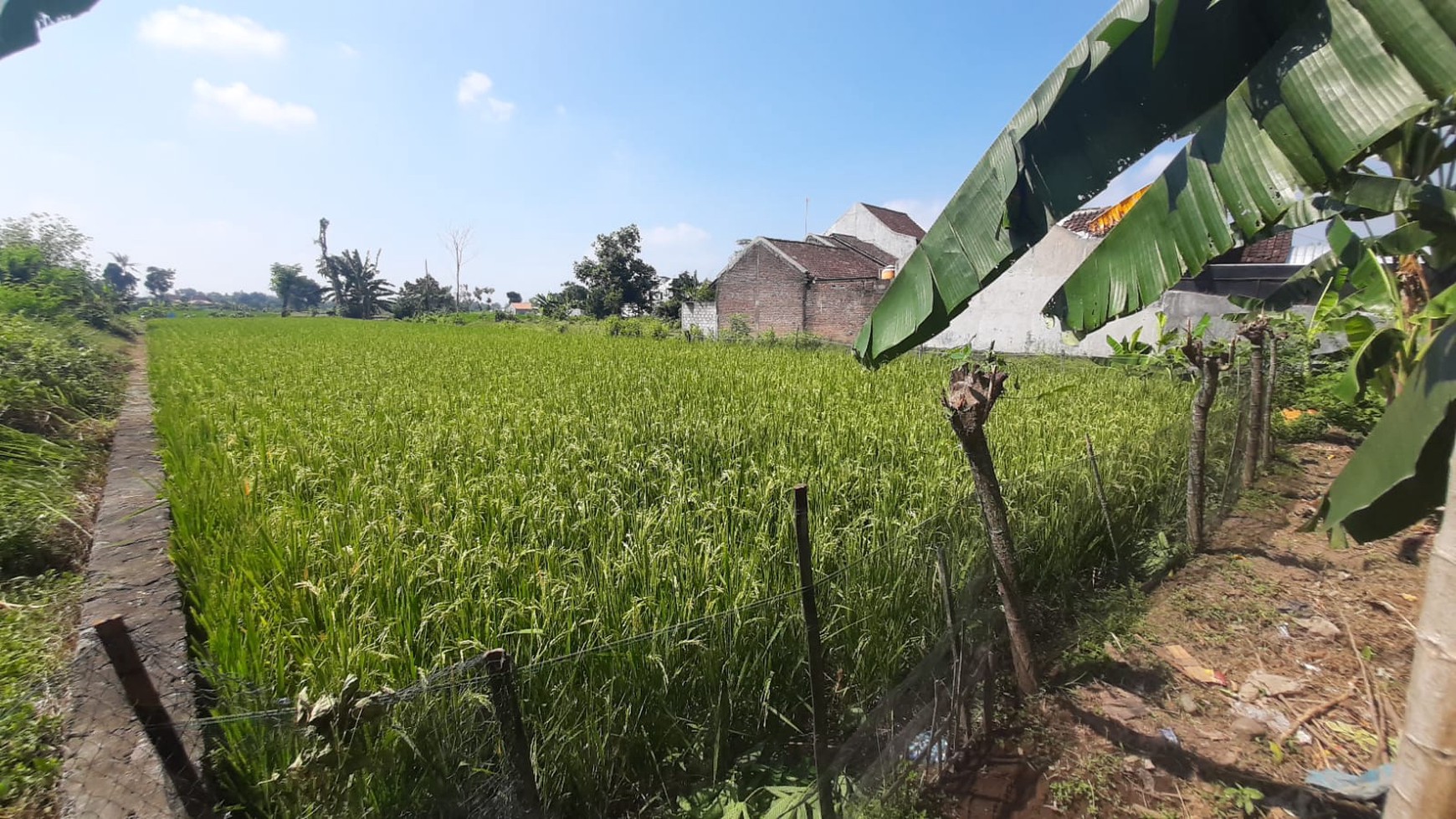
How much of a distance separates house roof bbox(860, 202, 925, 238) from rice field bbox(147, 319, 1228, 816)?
20.9m

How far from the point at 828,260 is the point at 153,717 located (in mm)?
21645

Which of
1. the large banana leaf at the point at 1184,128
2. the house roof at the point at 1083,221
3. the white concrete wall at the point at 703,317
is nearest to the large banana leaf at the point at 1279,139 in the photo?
the large banana leaf at the point at 1184,128

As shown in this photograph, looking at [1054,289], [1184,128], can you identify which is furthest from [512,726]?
[1054,289]

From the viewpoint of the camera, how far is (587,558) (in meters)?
A: 2.93

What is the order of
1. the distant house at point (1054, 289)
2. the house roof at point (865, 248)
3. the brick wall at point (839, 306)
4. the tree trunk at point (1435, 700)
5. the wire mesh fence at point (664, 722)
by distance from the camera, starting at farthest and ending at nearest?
the house roof at point (865, 248)
the brick wall at point (839, 306)
the distant house at point (1054, 289)
the wire mesh fence at point (664, 722)
the tree trunk at point (1435, 700)

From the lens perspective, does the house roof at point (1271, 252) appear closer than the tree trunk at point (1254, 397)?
No

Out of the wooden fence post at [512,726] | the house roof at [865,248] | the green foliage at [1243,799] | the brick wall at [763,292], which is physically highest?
the house roof at [865,248]

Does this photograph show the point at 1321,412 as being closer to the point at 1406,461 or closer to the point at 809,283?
the point at 1406,461

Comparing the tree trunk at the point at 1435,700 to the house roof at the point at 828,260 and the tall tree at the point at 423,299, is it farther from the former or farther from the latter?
the tall tree at the point at 423,299

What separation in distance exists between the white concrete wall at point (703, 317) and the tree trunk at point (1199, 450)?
62.2 ft

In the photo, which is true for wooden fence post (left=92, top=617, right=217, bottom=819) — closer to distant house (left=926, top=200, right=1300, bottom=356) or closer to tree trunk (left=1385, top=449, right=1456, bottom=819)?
tree trunk (left=1385, top=449, right=1456, bottom=819)

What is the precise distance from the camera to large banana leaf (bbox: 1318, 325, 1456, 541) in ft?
4.22

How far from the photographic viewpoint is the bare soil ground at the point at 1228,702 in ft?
6.61

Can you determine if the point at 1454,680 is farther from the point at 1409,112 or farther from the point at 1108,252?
the point at 1108,252
